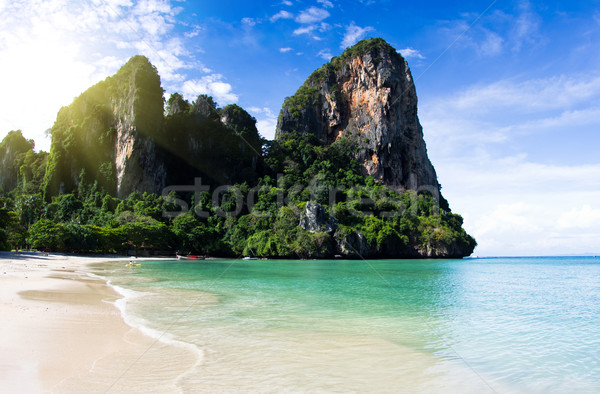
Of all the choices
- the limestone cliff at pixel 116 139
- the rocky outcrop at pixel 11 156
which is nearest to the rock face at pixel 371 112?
the limestone cliff at pixel 116 139

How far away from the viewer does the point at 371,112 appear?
84750mm

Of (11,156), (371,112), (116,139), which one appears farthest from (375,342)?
(11,156)

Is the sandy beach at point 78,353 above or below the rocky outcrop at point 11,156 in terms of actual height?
below

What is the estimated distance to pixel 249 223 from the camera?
61.1 m

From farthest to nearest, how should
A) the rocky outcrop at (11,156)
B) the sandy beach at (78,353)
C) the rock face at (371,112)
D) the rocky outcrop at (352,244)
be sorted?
the rocky outcrop at (11,156) < the rock face at (371,112) < the rocky outcrop at (352,244) < the sandy beach at (78,353)

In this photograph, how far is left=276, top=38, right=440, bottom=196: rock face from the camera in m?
82.8

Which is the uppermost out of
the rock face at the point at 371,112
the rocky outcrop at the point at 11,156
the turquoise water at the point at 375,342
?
the rock face at the point at 371,112

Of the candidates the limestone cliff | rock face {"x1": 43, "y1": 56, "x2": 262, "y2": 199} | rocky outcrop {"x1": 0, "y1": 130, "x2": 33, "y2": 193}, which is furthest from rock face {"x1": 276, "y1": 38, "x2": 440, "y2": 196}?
rocky outcrop {"x1": 0, "y1": 130, "x2": 33, "y2": 193}

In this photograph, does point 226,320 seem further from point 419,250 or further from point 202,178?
point 202,178

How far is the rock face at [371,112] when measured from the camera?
82812 mm

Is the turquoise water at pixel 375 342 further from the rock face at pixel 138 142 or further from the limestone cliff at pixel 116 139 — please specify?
the rock face at pixel 138 142

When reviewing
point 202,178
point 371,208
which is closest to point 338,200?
point 371,208

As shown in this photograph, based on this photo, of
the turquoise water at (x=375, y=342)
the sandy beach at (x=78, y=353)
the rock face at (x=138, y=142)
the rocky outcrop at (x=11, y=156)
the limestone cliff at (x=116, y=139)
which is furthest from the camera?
the rocky outcrop at (x=11, y=156)

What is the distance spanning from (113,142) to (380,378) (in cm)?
7381
